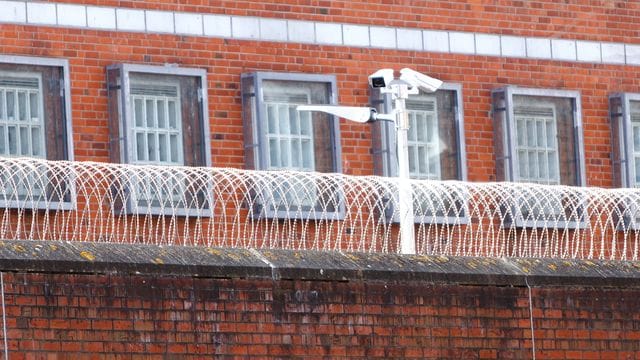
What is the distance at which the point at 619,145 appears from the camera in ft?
89.2

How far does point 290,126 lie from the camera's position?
24844 millimetres

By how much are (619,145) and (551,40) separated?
1.63 metres

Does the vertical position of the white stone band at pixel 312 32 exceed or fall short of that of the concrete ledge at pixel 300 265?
it exceeds it

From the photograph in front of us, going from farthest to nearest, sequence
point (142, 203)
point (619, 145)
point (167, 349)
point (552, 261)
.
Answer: point (619, 145), point (142, 203), point (552, 261), point (167, 349)

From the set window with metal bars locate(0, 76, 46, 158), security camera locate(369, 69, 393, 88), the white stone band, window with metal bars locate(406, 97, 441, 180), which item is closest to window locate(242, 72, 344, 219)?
the white stone band

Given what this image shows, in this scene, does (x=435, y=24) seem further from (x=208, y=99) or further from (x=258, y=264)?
(x=258, y=264)

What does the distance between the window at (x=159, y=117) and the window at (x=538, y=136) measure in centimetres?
420

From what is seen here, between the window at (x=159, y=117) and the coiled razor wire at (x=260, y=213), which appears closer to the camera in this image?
the coiled razor wire at (x=260, y=213)

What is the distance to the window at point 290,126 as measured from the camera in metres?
24.4

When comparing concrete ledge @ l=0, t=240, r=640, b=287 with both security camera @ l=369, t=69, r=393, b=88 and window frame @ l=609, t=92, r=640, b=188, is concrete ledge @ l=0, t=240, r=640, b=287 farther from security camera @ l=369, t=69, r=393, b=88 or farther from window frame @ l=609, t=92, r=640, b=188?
window frame @ l=609, t=92, r=640, b=188

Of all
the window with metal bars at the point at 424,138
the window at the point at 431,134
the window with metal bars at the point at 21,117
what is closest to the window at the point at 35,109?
the window with metal bars at the point at 21,117

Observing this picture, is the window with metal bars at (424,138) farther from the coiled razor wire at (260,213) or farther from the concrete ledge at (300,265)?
the concrete ledge at (300,265)

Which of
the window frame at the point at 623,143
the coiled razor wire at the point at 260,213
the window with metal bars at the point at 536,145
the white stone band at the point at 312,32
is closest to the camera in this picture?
the coiled razor wire at the point at 260,213

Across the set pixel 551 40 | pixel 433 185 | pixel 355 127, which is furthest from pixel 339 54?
pixel 433 185
